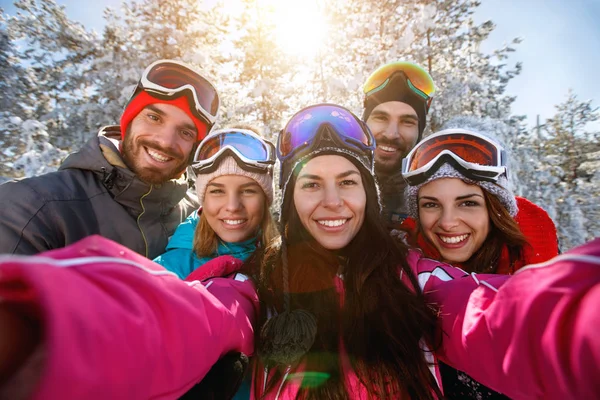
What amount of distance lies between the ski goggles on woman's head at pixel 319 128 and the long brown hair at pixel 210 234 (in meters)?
0.95

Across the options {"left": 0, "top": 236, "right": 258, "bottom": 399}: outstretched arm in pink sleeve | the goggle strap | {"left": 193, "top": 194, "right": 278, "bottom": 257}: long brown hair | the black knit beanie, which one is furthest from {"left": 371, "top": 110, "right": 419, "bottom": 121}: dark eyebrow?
{"left": 0, "top": 236, "right": 258, "bottom": 399}: outstretched arm in pink sleeve

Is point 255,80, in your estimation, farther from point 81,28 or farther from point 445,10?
point 81,28

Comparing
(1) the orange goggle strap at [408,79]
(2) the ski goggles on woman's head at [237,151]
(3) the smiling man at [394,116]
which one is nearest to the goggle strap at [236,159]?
(2) the ski goggles on woman's head at [237,151]

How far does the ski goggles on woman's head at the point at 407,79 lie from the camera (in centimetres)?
477

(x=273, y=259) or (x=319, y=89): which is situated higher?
(x=319, y=89)

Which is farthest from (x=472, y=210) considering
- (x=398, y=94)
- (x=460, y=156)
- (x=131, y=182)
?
(x=131, y=182)

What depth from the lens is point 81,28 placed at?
13.4m

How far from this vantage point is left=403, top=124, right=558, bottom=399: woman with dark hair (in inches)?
102

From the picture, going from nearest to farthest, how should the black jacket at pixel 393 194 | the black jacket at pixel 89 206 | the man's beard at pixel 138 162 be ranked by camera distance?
the black jacket at pixel 89 206 < the man's beard at pixel 138 162 < the black jacket at pixel 393 194

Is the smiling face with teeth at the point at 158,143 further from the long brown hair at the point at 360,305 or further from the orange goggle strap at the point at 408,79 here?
the orange goggle strap at the point at 408,79

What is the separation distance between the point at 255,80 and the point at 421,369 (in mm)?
12478

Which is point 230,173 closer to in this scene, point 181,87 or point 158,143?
point 158,143

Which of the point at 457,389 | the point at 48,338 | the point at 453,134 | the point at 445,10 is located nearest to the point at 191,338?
the point at 48,338

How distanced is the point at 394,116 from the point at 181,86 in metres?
3.24
